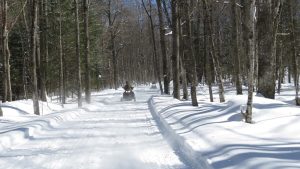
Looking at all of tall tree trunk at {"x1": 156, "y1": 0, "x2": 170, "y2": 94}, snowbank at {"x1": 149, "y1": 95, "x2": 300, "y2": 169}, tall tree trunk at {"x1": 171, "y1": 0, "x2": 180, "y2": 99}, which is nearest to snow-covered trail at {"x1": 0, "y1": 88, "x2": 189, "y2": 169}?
snowbank at {"x1": 149, "y1": 95, "x2": 300, "y2": 169}

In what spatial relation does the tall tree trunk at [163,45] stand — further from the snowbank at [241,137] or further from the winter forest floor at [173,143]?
the snowbank at [241,137]

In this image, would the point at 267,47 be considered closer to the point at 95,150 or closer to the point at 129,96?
the point at 95,150

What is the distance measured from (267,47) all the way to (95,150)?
8174mm

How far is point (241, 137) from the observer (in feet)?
30.7

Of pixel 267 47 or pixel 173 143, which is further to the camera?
pixel 267 47

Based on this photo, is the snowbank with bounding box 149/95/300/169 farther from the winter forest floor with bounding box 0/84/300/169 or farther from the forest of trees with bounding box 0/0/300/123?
the forest of trees with bounding box 0/0/300/123

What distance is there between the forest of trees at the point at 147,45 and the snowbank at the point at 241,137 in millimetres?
911

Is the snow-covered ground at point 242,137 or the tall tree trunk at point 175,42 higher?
the tall tree trunk at point 175,42

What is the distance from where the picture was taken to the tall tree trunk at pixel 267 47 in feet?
50.5

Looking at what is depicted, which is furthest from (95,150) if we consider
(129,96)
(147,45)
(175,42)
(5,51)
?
(147,45)

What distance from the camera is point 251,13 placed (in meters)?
11.3

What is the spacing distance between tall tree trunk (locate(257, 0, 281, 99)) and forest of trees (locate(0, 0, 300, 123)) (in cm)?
4

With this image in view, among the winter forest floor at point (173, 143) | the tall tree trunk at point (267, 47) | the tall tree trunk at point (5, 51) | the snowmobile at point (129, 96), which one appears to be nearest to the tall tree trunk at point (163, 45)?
the snowmobile at point (129, 96)

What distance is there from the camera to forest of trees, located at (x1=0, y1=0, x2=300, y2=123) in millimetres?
16250
